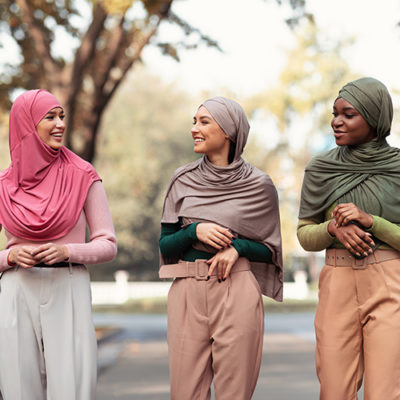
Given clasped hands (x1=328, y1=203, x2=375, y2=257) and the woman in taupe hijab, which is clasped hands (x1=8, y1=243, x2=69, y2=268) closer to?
the woman in taupe hijab

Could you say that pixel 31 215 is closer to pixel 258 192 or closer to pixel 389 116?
pixel 258 192

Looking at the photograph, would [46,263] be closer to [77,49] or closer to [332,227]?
[332,227]

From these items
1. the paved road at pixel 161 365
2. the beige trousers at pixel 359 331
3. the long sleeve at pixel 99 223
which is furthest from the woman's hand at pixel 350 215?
the paved road at pixel 161 365

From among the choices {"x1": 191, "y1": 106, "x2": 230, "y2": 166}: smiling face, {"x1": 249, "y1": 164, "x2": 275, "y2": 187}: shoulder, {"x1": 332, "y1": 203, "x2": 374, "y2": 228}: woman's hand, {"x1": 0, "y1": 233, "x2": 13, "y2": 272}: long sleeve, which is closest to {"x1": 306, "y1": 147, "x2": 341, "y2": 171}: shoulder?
{"x1": 249, "y1": 164, "x2": 275, "y2": 187}: shoulder

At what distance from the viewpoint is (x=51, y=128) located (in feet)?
15.3

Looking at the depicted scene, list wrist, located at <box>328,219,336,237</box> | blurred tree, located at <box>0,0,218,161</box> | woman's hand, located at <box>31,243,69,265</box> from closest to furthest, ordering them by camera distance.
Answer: woman's hand, located at <box>31,243,69,265</box> < wrist, located at <box>328,219,336,237</box> < blurred tree, located at <box>0,0,218,161</box>

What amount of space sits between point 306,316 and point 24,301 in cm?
2226

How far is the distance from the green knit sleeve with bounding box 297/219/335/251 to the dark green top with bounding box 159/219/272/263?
0.22 m

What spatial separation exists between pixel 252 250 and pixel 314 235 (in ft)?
1.20

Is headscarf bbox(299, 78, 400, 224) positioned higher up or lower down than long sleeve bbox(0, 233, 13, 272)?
higher up

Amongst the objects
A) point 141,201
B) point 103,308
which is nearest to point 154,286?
point 103,308

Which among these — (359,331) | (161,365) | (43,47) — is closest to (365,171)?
(359,331)

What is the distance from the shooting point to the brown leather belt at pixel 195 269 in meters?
4.82

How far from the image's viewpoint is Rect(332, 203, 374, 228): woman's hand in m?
4.58
